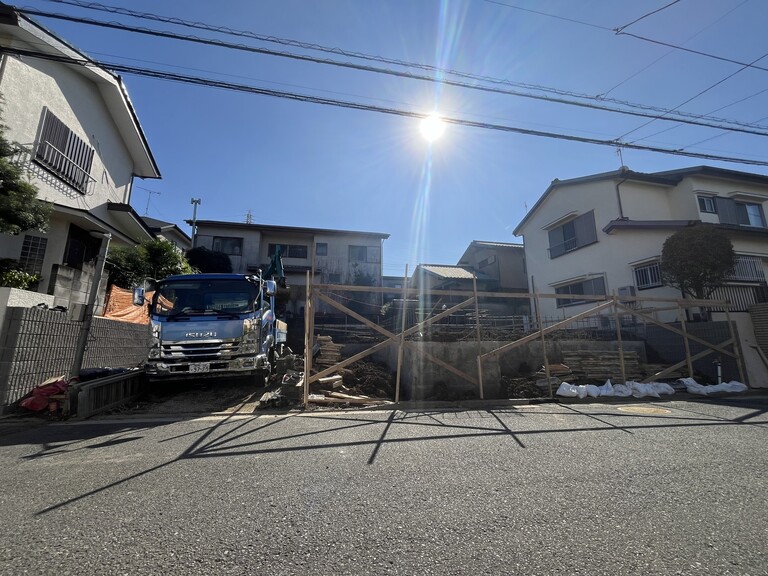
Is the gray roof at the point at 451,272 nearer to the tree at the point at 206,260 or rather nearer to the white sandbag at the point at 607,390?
the tree at the point at 206,260

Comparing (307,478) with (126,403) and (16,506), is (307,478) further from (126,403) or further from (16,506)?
(126,403)

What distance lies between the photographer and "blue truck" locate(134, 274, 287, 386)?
19.9 ft

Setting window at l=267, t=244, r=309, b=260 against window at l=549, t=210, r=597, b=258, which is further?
window at l=267, t=244, r=309, b=260

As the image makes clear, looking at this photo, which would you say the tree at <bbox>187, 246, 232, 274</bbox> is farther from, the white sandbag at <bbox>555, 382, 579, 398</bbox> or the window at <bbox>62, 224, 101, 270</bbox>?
the white sandbag at <bbox>555, 382, 579, 398</bbox>

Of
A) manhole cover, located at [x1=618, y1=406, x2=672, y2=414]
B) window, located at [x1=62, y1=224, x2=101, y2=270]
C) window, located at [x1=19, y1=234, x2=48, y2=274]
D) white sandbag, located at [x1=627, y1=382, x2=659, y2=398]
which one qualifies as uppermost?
window, located at [x1=62, y1=224, x2=101, y2=270]

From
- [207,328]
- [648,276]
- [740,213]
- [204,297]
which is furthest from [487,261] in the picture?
[207,328]

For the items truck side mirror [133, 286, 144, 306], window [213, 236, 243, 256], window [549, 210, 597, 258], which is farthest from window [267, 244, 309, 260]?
truck side mirror [133, 286, 144, 306]

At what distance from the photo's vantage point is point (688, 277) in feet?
36.8

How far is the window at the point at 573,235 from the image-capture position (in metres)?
16.4

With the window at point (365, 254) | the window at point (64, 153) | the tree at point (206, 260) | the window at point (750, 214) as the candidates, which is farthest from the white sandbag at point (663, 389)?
the tree at point (206, 260)

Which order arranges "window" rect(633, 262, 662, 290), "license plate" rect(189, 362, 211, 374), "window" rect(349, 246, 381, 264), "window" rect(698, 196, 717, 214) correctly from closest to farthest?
"license plate" rect(189, 362, 211, 374) < "window" rect(633, 262, 662, 290) < "window" rect(698, 196, 717, 214) < "window" rect(349, 246, 381, 264)

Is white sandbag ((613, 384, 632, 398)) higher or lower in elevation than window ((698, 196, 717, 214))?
lower

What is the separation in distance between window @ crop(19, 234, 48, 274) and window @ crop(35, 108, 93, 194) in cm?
205

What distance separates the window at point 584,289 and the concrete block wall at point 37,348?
17.8 metres
